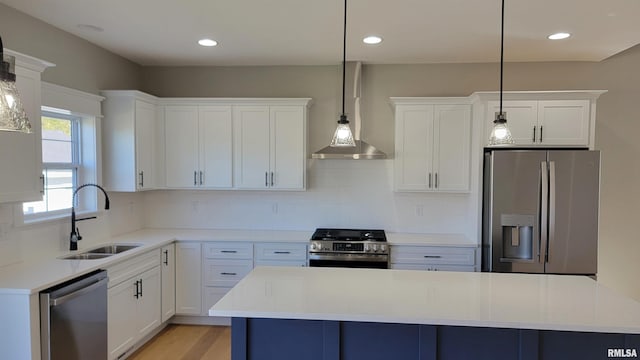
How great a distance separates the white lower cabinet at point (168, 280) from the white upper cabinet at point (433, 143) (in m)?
2.41

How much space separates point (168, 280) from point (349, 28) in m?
2.84

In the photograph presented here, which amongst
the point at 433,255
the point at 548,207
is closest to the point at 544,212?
the point at 548,207

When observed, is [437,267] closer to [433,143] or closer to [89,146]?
[433,143]

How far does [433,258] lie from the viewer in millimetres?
3766

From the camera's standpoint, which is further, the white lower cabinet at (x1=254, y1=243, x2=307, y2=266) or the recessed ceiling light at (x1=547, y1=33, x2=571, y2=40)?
the white lower cabinet at (x1=254, y1=243, x2=307, y2=266)

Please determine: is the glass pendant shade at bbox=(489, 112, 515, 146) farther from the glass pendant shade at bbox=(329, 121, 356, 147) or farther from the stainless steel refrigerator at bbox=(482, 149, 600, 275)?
the stainless steel refrigerator at bbox=(482, 149, 600, 275)

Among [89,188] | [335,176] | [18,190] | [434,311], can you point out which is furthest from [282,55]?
[434,311]

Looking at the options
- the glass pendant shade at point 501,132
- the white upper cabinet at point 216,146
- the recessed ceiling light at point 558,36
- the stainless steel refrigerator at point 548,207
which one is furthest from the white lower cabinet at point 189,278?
the recessed ceiling light at point 558,36

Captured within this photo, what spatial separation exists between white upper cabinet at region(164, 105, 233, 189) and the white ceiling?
59 cm

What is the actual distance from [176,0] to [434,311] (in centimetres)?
250

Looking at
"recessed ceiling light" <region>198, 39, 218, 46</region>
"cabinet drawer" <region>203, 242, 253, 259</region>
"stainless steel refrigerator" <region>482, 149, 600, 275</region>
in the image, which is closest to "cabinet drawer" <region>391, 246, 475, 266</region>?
"stainless steel refrigerator" <region>482, 149, 600, 275</region>

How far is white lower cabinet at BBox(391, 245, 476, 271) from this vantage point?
3.74 metres

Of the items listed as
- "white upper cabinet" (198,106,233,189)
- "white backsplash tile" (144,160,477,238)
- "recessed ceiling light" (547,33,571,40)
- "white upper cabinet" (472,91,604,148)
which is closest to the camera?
"recessed ceiling light" (547,33,571,40)

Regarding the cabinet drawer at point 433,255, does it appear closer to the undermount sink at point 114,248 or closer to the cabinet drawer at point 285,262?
the cabinet drawer at point 285,262
